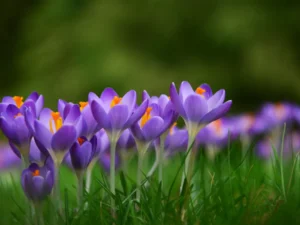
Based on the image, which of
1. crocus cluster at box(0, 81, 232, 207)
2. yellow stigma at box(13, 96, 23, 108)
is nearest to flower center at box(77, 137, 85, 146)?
crocus cluster at box(0, 81, 232, 207)

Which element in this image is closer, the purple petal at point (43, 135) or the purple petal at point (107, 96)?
the purple petal at point (43, 135)

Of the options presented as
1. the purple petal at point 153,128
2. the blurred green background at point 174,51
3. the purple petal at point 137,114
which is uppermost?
the blurred green background at point 174,51

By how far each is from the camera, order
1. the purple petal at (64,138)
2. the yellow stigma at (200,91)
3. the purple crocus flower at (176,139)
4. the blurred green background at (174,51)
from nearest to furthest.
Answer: the purple petal at (64,138), the yellow stigma at (200,91), the purple crocus flower at (176,139), the blurred green background at (174,51)

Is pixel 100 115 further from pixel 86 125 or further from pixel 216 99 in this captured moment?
pixel 216 99

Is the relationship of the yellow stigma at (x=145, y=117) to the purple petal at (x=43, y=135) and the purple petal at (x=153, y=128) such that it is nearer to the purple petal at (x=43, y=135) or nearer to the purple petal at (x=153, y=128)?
the purple petal at (x=153, y=128)

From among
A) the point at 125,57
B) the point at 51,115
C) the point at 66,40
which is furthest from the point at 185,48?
the point at 51,115

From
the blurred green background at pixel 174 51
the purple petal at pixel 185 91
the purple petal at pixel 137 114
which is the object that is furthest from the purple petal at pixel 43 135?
the blurred green background at pixel 174 51
